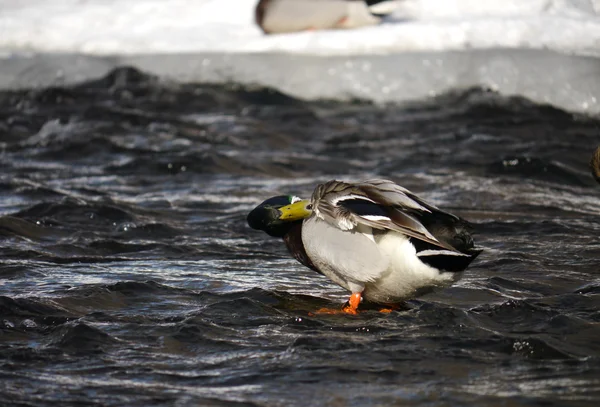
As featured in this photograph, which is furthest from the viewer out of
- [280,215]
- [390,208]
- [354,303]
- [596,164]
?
[596,164]

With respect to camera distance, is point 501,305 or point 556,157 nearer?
point 501,305

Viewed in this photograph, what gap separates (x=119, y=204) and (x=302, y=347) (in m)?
3.13

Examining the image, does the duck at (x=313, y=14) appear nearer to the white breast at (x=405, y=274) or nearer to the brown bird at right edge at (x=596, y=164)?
the brown bird at right edge at (x=596, y=164)

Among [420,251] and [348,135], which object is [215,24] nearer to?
[348,135]

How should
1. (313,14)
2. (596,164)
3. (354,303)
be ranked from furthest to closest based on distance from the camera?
(313,14) < (596,164) < (354,303)

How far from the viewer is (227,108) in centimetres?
991

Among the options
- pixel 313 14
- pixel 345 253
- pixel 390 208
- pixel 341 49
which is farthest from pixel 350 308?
pixel 313 14

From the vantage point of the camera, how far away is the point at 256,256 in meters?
5.68

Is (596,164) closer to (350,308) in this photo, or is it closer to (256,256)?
(256,256)

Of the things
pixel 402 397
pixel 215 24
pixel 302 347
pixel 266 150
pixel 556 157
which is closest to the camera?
pixel 402 397

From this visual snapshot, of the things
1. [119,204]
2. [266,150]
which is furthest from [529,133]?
[119,204]

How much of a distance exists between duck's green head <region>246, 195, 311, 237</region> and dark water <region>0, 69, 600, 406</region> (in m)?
0.31

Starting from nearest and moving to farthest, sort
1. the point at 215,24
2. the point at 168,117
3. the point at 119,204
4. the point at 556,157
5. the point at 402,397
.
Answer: the point at 402,397 < the point at 119,204 < the point at 556,157 < the point at 168,117 < the point at 215,24

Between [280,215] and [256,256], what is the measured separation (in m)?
1.04
